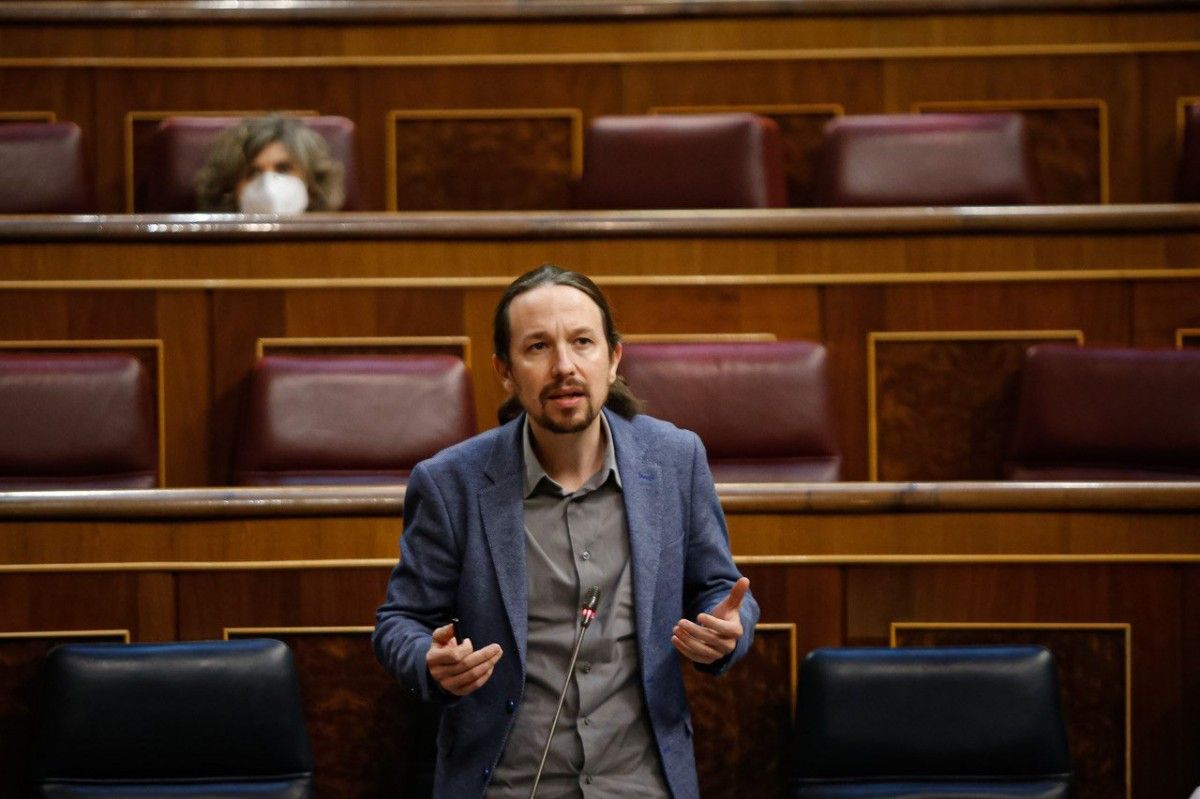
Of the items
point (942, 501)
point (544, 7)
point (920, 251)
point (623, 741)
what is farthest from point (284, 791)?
point (544, 7)

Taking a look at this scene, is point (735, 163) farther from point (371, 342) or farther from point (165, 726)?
point (165, 726)

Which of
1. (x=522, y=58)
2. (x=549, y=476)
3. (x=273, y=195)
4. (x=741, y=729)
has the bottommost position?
(x=741, y=729)

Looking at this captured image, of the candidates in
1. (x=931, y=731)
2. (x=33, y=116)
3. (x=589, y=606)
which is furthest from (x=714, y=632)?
(x=33, y=116)

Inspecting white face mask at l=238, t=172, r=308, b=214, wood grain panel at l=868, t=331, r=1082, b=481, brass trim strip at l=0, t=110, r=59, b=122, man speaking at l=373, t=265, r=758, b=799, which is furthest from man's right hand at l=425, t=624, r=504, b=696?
brass trim strip at l=0, t=110, r=59, b=122

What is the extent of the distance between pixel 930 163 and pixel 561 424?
22.1 inches

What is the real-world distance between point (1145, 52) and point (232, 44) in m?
0.69

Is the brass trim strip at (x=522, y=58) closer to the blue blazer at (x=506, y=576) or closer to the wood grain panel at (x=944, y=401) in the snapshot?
the wood grain panel at (x=944, y=401)

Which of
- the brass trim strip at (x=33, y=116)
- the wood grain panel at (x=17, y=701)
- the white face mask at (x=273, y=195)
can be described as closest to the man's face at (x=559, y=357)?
the wood grain panel at (x=17, y=701)

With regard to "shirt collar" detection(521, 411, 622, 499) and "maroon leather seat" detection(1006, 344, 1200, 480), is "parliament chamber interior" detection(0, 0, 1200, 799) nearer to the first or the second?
"maroon leather seat" detection(1006, 344, 1200, 480)

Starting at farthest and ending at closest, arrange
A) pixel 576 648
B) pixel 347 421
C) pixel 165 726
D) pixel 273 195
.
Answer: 1. pixel 273 195
2. pixel 347 421
3. pixel 165 726
4. pixel 576 648

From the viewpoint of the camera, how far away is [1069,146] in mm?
1043

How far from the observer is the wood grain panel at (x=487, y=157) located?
1061 millimetres

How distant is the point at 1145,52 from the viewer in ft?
3.41

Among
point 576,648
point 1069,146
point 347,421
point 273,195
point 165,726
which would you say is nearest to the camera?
point 576,648
